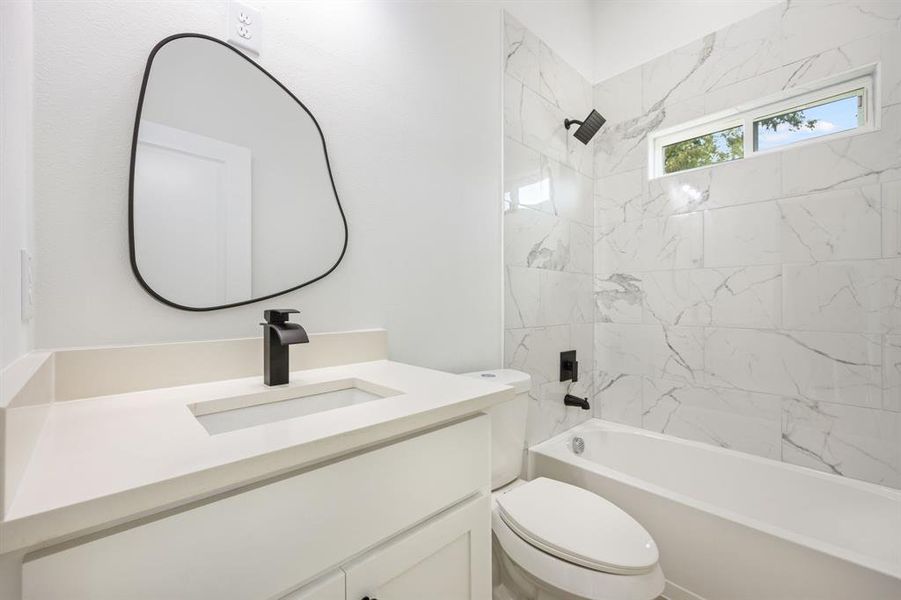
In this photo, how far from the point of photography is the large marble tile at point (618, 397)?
7.25 ft

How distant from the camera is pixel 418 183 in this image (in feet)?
4.72

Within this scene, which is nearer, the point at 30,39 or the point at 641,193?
the point at 30,39

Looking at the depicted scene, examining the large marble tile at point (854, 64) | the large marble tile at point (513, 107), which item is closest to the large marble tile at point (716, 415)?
the large marble tile at point (854, 64)

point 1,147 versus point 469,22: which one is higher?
point 469,22

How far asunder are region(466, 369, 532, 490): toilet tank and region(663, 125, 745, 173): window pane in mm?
1535

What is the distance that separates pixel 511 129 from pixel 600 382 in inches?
61.2

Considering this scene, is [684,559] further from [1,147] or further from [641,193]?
[1,147]

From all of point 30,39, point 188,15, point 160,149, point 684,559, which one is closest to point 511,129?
point 188,15

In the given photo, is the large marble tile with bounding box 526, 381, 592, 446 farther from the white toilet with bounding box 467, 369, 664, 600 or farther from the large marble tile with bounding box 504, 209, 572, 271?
the large marble tile with bounding box 504, 209, 572, 271

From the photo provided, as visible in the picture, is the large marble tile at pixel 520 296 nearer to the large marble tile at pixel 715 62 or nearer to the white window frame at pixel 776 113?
the white window frame at pixel 776 113

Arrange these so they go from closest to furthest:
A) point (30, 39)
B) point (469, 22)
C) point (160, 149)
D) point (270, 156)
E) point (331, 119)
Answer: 1. point (30, 39)
2. point (160, 149)
3. point (270, 156)
4. point (331, 119)
5. point (469, 22)

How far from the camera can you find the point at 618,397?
2.28 meters

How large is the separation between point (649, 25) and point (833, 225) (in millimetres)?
1446

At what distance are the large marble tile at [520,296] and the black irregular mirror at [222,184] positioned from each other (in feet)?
2.94
